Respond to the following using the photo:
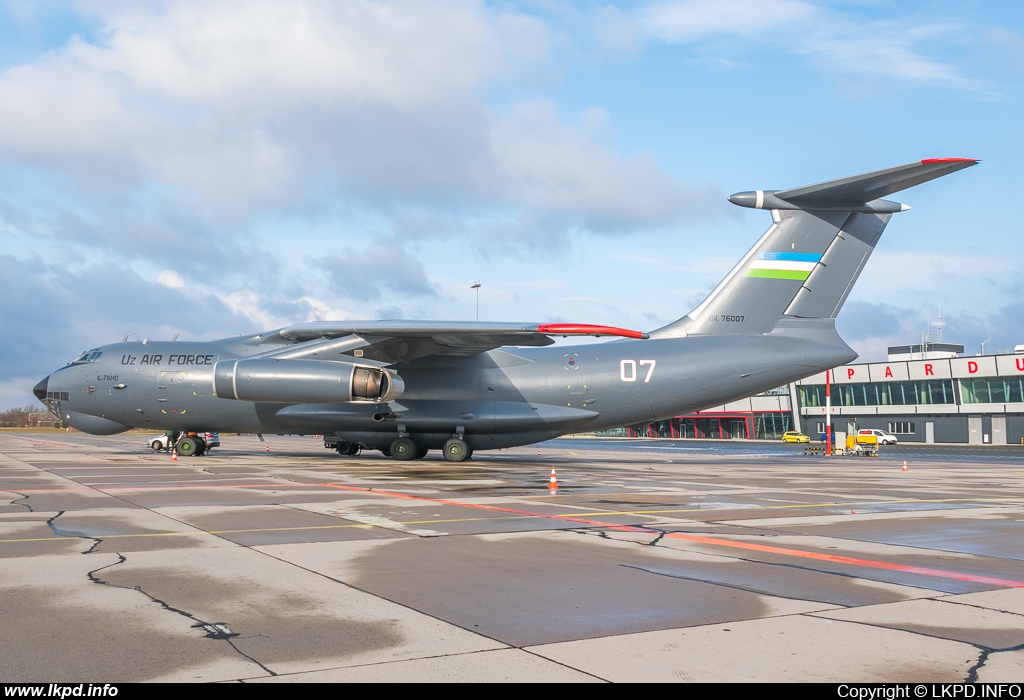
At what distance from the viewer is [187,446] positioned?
2622 cm

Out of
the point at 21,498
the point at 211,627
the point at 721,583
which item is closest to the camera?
the point at 211,627

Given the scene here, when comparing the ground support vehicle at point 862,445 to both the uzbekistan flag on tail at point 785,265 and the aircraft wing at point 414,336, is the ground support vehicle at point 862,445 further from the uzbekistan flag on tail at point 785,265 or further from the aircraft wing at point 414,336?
the aircraft wing at point 414,336

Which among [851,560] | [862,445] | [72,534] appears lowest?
[862,445]

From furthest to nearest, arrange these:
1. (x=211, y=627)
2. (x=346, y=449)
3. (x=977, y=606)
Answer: (x=346, y=449), (x=977, y=606), (x=211, y=627)

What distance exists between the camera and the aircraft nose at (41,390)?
25938mm

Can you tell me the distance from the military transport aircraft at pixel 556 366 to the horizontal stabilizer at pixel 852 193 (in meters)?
0.06

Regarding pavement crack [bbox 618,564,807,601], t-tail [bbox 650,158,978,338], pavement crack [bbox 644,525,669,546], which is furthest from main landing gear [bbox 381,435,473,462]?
pavement crack [bbox 618,564,807,601]

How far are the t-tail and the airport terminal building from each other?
40.4 metres

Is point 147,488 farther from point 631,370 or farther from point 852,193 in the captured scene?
point 852,193

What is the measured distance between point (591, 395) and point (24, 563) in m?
17.9

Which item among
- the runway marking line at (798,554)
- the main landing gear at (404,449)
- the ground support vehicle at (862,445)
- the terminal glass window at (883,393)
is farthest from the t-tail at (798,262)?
the terminal glass window at (883,393)

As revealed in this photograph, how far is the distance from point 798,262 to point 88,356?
20.3m

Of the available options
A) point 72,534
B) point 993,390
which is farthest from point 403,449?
point 993,390
